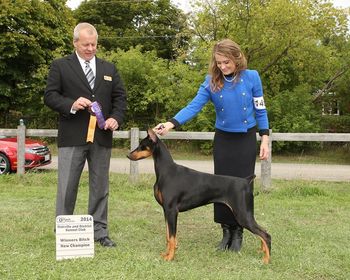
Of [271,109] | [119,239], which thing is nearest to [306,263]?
[119,239]

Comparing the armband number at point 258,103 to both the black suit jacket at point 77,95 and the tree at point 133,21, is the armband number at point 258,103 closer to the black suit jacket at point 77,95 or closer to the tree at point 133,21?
the black suit jacket at point 77,95

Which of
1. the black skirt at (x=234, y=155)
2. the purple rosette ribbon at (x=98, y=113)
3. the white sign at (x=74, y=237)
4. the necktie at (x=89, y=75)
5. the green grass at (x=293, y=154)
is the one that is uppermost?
the necktie at (x=89, y=75)

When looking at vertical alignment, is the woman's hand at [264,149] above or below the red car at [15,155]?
above

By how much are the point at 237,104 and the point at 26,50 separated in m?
16.6

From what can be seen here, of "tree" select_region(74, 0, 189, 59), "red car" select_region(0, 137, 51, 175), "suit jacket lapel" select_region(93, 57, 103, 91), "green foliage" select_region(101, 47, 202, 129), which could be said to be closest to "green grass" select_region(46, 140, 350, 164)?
"green foliage" select_region(101, 47, 202, 129)

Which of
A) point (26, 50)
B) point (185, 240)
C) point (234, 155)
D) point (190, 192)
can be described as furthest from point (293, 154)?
point (190, 192)

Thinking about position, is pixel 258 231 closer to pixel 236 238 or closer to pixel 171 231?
pixel 236 238

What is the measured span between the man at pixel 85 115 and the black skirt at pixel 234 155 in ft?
3.62

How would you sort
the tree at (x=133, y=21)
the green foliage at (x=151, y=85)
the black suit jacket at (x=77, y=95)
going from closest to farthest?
the black suit jacket at (x=77, y=95) → the green foliage at (x=151, y=85) → the tree at (x=133, y=21)

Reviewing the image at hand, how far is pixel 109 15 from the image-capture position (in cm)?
3662

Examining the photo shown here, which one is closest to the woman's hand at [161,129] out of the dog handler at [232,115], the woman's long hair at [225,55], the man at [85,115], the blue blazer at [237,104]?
the dog handler at [232,115]

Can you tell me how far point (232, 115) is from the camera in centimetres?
460

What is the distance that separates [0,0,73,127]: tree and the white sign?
1562cm

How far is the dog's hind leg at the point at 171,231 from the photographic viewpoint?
428 cm
